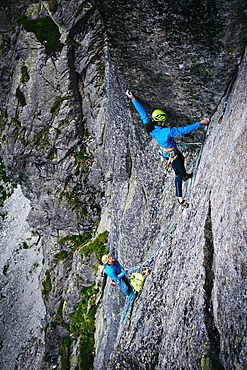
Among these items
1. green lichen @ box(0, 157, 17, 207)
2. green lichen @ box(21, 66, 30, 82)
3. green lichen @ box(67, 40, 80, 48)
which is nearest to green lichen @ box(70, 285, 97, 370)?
green lichen @ box(21, 66, 30, 82)

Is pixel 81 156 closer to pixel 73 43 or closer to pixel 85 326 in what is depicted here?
pixel 73 43

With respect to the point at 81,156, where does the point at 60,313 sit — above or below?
below

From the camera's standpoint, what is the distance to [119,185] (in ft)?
59.6

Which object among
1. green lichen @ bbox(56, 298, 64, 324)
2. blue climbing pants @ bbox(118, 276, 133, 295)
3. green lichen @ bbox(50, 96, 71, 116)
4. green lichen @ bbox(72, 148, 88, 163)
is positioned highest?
green lichen @ bbox(50, 96, 71, 116)

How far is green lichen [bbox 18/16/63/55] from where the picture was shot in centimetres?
2152

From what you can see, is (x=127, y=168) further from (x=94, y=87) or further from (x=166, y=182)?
(x=94, y=87)

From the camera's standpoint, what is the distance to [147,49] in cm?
888

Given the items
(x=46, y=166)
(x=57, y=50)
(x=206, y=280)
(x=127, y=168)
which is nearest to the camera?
(x=206, y=280)

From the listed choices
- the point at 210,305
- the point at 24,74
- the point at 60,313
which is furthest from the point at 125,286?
the point at 24,74

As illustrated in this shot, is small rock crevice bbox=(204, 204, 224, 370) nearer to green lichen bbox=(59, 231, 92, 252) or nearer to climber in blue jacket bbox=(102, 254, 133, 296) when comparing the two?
climber in blue jacket bbox=(102, 254, 133, 296)

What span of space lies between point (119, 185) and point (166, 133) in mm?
8720

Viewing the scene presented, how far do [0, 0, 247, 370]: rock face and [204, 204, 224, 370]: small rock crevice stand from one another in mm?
29

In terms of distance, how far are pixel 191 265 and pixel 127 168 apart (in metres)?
9.76

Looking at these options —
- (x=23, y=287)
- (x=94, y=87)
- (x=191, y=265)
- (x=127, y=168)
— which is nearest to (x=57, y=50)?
(x=94, y=87)
